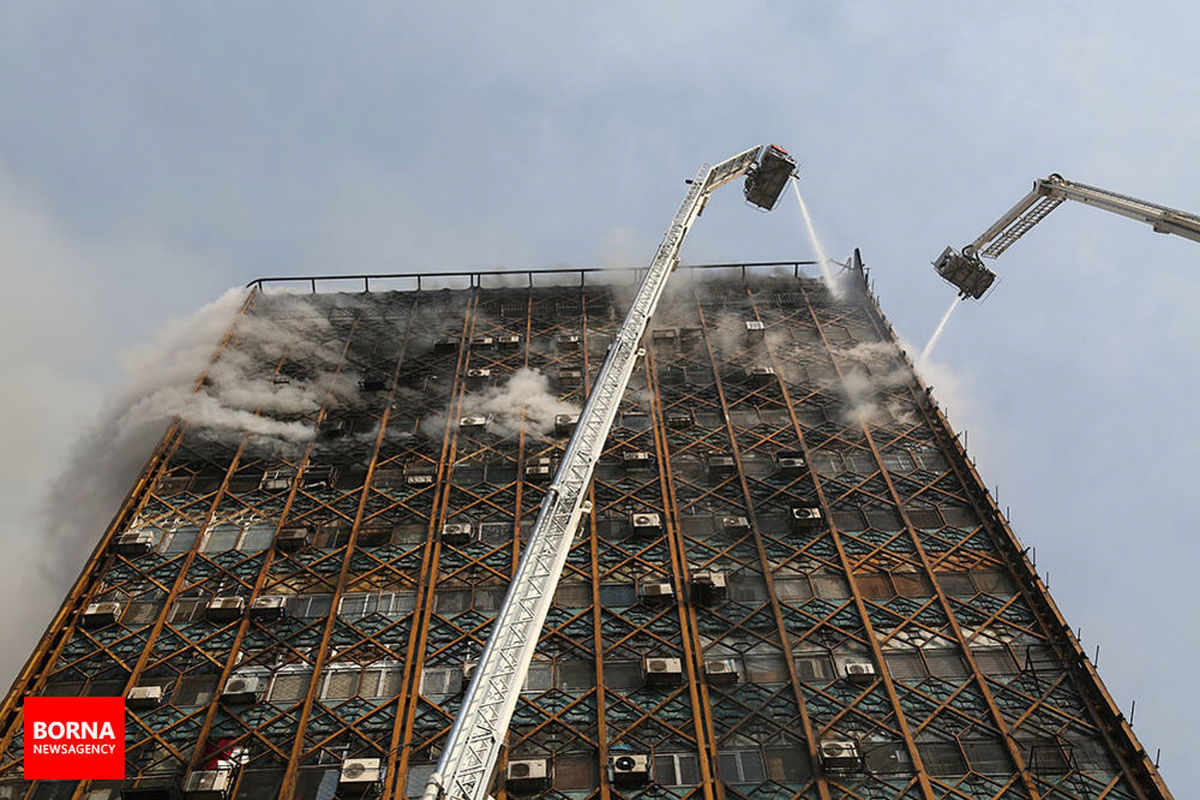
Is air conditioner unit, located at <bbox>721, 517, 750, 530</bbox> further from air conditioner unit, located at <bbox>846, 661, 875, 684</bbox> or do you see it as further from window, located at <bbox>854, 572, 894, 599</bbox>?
air conditioner unit, located at <bbox>846, 661, 875, 684</bbox>

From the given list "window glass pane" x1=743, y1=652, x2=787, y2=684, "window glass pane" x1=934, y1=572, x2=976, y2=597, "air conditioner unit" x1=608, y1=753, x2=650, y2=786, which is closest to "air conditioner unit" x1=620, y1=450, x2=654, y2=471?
"window glass pane" x1=743, y1=652, x2=787, y2=684

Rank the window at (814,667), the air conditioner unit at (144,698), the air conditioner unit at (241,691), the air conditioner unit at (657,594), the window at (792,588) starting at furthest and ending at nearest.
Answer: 1. the window at (792,588)
2. the air conditioner unit at (657,594)
3. the window at (814,667)
4. the air conditioner unit at (241,691)
5. the air conditioner unit at (144,698)

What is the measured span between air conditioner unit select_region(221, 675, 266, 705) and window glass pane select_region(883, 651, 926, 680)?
20.4 metres

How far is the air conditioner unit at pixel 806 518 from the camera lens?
3212cm

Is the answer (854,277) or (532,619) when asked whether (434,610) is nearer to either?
(532,619)

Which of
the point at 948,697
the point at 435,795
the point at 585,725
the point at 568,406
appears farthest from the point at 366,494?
the point at 948,697

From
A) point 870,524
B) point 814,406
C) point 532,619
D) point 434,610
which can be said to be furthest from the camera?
point 814,406

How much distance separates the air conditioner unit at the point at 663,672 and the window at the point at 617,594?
319cm

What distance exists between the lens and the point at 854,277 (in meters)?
48.9

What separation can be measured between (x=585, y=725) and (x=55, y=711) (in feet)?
54.2

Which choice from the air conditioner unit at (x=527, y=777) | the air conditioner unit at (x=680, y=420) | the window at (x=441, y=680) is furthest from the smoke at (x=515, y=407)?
the air conditioner unit at (x=527, y=777)

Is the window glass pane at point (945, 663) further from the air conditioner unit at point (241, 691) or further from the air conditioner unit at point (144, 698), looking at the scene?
the air conditioner unit at point (144, 698)

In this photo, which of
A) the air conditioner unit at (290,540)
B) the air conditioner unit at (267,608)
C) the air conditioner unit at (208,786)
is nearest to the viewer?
the air conditioner unit at (208,786)

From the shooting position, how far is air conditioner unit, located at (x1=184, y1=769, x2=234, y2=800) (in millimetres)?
23578
